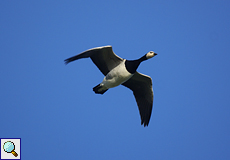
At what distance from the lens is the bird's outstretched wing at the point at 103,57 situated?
1256 cm

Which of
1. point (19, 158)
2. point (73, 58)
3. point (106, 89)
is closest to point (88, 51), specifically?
point (73, 58)

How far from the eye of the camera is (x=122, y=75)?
42.8 feet

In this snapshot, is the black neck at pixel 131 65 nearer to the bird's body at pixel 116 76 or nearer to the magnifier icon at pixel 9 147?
the bird's body at pixel 116 76

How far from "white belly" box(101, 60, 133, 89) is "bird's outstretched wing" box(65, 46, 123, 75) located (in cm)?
41

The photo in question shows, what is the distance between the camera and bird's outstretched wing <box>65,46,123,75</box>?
12.6 meters

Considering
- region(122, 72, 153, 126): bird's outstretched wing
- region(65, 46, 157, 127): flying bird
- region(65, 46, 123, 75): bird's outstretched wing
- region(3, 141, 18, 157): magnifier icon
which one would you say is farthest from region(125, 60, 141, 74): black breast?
region(3, 141, 18, 157): magnifier icon

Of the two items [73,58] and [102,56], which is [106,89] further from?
[73,58]

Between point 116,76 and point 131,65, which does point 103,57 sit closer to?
point 116,76

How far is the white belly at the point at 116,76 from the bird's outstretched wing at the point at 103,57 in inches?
16.3

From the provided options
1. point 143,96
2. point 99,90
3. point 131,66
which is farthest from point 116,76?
point 143,96

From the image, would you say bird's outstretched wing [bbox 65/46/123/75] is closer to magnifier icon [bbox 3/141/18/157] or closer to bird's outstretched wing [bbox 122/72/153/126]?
bird's outstretched wing [bbox 122/72/153/126]

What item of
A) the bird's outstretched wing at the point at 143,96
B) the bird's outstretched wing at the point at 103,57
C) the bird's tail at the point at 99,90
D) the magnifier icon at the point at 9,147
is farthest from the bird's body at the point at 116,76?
the magnifier icon at the point at 9,147

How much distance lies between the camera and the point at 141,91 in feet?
48.9

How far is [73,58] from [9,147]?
206 inches
